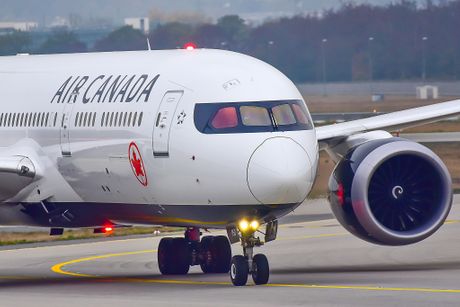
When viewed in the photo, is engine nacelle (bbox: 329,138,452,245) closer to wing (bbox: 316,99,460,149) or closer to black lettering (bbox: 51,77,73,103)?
wing (bbox: 316,99,460,149)

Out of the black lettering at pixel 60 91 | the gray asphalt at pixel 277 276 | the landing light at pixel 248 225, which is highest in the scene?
the black lettering at pixel 60 91

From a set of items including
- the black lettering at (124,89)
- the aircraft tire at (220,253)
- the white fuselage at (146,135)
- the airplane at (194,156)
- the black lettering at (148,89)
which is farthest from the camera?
the aircraft tire at (220,253)

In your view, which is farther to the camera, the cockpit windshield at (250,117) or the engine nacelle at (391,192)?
the engine nacelle at (391,192)

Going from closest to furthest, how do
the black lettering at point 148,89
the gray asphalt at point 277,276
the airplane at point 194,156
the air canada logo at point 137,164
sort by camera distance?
the gray asphalt at point 277,276 < the airplane at point 194,156 < the air canada logo at point 137,164 < the black lettering at point 148,89

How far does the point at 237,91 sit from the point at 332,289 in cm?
334

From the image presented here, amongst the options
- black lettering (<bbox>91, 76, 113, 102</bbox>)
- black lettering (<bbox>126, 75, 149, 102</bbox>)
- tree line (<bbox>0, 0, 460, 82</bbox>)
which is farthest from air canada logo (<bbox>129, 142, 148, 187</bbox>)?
tree line (<bbox>0, 0, 460, 82</bbox>)

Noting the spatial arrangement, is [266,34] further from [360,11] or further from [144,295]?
[144,295]

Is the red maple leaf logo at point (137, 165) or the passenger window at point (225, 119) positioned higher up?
the passenger window at point (225, 119)

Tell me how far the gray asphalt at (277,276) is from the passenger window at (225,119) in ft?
7.79

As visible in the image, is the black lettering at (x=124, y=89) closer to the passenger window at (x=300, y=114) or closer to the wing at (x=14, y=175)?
the wing at (x=14, y=175)

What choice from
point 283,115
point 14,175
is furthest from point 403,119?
point 14,175

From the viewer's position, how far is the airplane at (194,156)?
2198 centimetres

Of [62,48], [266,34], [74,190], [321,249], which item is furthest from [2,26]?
[74,190]

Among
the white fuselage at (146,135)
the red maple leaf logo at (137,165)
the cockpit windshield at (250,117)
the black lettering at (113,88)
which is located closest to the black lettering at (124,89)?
the white fuselage at (146,135)
